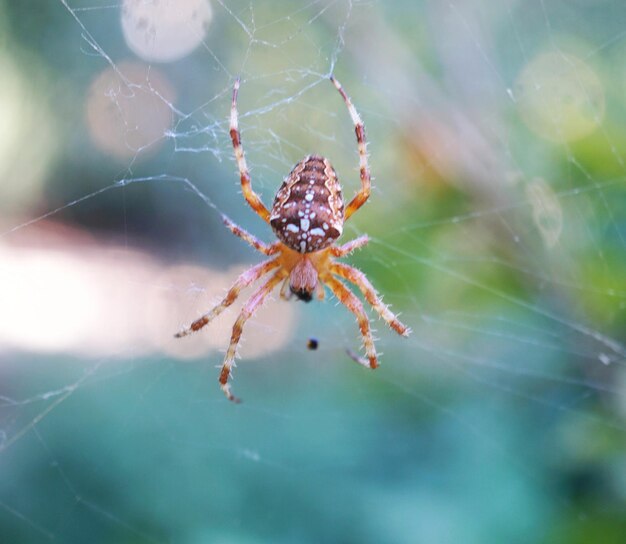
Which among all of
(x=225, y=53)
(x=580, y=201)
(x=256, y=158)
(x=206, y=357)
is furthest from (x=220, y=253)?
(x=580, y=201)

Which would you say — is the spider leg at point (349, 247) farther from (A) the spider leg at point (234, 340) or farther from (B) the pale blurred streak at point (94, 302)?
(B) the pale blurred streak at point (94, 302)

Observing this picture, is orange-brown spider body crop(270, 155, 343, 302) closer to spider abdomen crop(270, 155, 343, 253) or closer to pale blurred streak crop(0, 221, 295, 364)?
spider abdomen crop(270, 155, 343, 253)

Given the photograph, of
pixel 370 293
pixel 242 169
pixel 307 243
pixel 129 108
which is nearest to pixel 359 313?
pixel 370 293

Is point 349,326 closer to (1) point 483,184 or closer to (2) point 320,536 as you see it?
(2) point 320,536

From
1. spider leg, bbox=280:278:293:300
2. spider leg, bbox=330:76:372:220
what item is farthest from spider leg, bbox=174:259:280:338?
spider leg, bbox=330:76:372:220

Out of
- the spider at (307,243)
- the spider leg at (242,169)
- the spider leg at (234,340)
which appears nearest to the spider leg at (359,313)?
the spider at (307,243)

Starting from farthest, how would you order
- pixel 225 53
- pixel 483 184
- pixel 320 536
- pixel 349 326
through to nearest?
pixel 225 53
pixel 349 326
pixel 320 536
pixel 483 184
